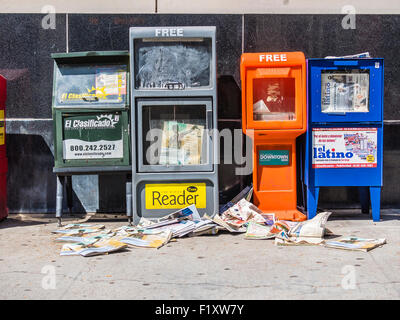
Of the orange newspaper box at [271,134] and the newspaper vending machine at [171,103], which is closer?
the newspaper vending machine at [171,103]

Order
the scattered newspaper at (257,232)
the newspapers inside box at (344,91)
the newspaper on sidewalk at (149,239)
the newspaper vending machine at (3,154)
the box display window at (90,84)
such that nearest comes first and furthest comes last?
A: 1. the newspaper on sidewalk at (149,239)
2. the scattered newspaper at (257,232)
3. the box display window at (90,84)
4. the newspapers inside box at (344,91)
5. the newspaper vending machine at (3,154)

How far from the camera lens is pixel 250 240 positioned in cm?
515

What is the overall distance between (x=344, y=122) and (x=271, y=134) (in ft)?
2.40

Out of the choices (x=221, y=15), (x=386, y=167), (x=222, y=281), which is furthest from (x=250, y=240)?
(x=221, y=15)

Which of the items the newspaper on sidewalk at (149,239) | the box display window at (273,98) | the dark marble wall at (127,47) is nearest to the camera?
the newspaper on sidewalk at (149,239)

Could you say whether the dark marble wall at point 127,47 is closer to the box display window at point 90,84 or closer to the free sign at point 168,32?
the box display window at point 90,84

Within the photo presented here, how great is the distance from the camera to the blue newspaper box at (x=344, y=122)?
226 inches

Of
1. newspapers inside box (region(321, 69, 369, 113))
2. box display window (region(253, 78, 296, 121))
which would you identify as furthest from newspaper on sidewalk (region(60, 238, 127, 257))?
newspapers inside box (region(321, 69, 369, 113))

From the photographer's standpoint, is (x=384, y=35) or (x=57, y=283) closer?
(x=57, y=283)

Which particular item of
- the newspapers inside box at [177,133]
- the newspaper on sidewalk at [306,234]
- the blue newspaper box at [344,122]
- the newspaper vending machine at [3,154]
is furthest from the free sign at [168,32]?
the newspaper on sidewalk at [306,234]

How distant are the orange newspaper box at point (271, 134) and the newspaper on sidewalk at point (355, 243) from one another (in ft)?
2.79

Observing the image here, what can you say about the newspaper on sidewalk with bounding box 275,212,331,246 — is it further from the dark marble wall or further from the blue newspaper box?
the dark marble wall
